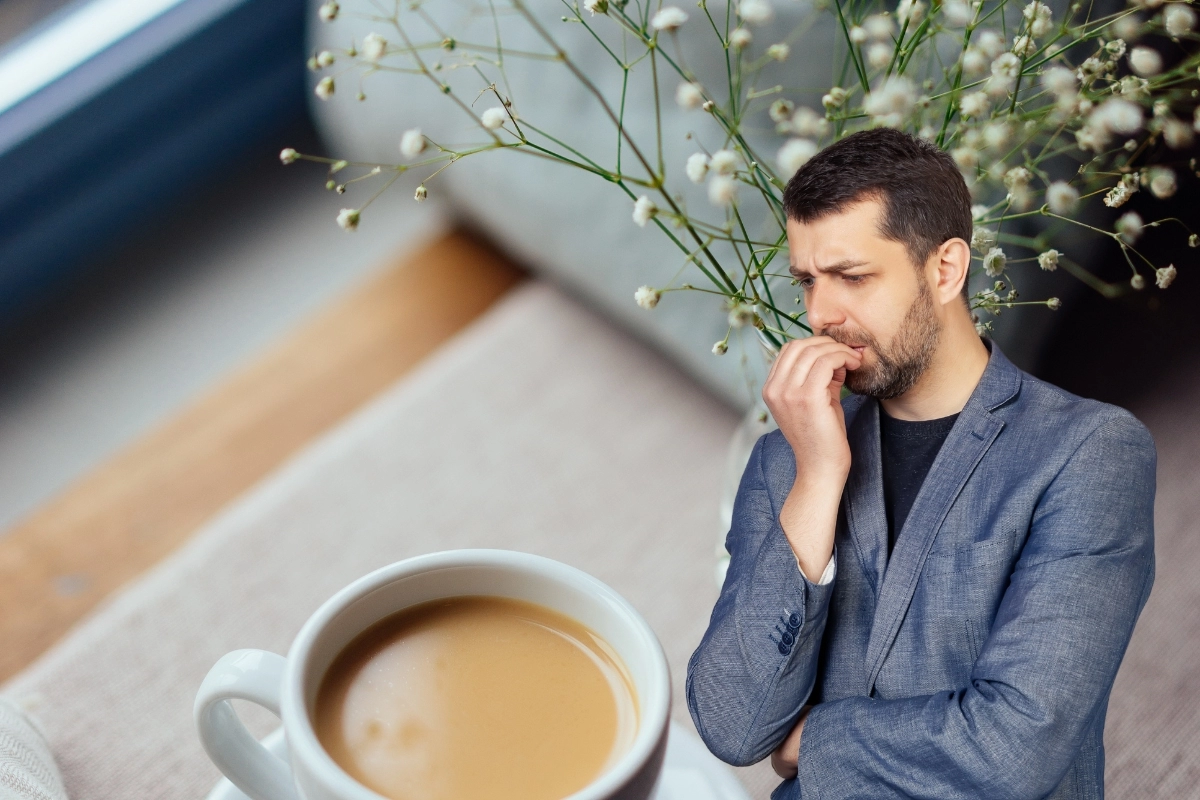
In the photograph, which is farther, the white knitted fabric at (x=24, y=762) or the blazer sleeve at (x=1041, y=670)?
the white knitted fabric at (x=24, y=762)

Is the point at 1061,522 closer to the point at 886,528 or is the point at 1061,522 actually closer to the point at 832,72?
the point at 886,528

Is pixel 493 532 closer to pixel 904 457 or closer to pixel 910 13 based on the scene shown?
pixel 904 457

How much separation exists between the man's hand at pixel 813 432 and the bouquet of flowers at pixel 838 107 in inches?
2.2

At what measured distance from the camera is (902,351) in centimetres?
71

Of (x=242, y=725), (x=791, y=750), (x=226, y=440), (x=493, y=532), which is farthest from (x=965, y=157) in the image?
(x=226, y=440)

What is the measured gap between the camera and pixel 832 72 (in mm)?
1192

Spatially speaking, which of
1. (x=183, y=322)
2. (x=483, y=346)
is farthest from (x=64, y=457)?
(x=483, y=346)

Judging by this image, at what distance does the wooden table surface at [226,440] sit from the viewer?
1.33 metres

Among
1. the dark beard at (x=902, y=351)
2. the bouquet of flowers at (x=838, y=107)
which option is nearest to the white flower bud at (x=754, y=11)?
the bouquet of flowers at (x=838, y=107)

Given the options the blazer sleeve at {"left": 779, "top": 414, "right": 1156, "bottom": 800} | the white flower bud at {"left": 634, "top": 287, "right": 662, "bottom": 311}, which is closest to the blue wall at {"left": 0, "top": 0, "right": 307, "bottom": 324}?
the white flower bud at {"left": 634, "top": 287, "right": 662, "bottom": 311}

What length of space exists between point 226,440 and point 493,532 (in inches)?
18.4

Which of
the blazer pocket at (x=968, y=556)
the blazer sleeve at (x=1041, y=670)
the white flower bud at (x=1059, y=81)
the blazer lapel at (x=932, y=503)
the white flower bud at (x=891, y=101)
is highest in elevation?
the white flower bud at (x=891, y=101)

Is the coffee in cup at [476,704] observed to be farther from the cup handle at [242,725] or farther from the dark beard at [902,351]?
the dark beard at [902,351]

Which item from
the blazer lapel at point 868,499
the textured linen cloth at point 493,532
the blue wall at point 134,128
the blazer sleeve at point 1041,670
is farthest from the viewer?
the blue wall at point 134,128
